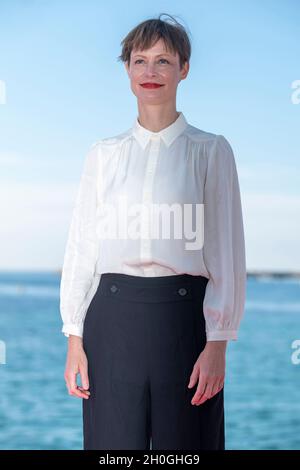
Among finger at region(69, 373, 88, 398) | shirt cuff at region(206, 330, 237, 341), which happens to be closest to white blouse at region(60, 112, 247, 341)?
shirt cuff at region(206, 330, 237, 341)

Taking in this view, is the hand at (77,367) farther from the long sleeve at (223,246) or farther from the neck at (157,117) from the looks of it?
the neck at (157,117)

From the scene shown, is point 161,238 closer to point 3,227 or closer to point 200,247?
point 200,247

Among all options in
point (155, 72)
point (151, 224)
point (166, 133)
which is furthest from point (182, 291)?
point (155, 72)

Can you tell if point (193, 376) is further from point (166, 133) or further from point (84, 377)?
point (166, 133)

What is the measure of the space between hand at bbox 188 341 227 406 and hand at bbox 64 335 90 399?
25cm

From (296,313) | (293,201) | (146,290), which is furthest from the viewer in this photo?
(296,313)

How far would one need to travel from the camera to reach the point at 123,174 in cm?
203

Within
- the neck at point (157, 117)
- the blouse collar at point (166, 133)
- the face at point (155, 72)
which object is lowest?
the blouse collar at point (166, 133)

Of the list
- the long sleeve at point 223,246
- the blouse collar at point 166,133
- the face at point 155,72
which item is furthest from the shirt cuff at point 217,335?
the face at point 155,72

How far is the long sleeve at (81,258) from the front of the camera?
2.02 m

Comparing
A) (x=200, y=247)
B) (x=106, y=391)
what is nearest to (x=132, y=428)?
(x=106, y=391)

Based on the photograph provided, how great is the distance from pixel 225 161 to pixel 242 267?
9.5 inches

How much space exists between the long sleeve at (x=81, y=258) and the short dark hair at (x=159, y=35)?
10.5 inches

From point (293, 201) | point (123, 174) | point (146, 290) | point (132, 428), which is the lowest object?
point (132, 428)
